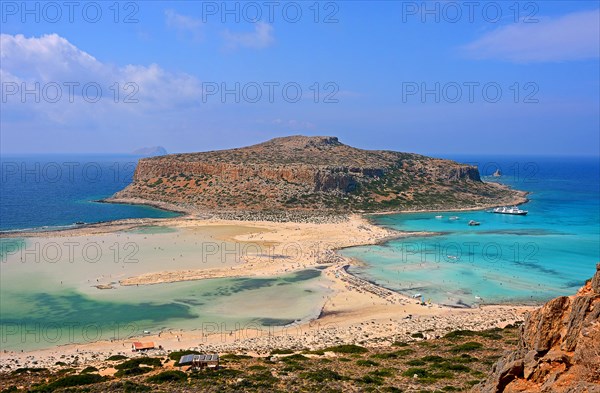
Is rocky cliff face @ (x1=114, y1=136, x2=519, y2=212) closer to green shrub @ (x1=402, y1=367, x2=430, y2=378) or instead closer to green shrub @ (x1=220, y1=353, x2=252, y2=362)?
green shrub @ (x1=220, y1=353, x2=252, y2=362)

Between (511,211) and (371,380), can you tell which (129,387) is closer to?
(371,380)

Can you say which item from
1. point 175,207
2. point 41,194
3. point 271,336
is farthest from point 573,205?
point 41,194

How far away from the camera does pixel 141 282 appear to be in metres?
40.0

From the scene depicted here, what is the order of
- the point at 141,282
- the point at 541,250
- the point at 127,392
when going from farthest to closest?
→ the point at 541,250
the point at 141,282
the point at 127,392

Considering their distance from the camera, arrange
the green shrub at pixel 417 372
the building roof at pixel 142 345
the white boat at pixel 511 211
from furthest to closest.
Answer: the white boat at pixel 511 211, the building roof at pixel 142 345, the green shrub at pixel 417 372

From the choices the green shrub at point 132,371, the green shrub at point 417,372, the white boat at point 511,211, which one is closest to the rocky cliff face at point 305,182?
the white boat at point 511,211

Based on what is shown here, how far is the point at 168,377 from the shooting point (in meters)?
19.1

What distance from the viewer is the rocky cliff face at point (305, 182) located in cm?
8806

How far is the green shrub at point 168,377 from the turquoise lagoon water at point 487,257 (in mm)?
23365

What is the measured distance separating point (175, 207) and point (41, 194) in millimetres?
45771

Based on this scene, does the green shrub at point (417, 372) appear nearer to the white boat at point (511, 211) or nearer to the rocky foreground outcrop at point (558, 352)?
the rocky foreground outcrop at point (558, 352)

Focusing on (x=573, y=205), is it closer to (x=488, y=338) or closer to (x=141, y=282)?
(x=488, y=338)

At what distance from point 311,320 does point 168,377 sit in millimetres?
14396

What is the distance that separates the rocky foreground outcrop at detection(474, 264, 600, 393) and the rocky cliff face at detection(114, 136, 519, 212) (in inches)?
2874
